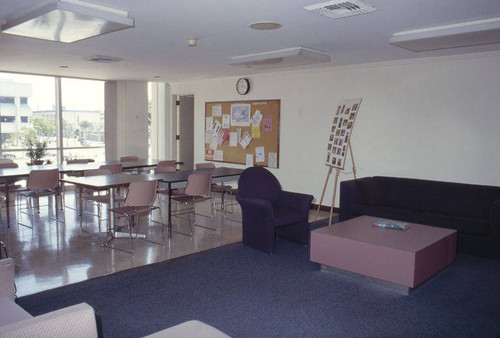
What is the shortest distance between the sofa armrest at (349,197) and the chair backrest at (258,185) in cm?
110

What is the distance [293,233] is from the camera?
543 cm

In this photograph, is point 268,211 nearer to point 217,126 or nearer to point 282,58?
point 282,58

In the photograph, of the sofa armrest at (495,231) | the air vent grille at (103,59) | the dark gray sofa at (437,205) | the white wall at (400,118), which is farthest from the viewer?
the air vent grille at (103,59)

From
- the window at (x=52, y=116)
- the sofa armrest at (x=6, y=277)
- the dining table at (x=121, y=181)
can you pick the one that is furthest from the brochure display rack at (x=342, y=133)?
the window at (x=52, y=116)

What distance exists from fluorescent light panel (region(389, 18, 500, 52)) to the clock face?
4131 mm

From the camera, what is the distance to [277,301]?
3.61 metres

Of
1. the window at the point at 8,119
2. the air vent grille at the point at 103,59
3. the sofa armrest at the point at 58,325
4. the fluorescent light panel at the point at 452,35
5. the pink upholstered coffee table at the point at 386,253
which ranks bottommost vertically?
the pink upholstered coffee table at the point at 386,253

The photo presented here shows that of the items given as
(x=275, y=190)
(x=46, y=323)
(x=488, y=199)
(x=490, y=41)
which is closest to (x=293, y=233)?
(x=275, y=190)

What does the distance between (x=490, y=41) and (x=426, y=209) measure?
7.94 ft

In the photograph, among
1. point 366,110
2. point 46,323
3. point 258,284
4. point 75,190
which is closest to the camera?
point 46,323

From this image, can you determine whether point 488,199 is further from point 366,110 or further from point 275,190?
point 275,190

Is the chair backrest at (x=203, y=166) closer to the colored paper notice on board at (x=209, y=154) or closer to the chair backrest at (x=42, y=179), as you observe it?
the colored paper notice on board at (x=209, y=154)

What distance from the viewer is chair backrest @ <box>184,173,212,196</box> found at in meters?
5.74

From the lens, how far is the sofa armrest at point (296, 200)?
17.3ft
